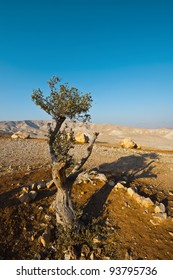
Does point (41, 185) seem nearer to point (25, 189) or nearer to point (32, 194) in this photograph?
point (25, 189)

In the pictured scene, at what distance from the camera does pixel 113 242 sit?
7.17 metres

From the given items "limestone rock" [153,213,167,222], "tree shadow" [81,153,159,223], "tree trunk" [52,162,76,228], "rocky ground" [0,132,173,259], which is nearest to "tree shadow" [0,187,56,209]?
"rocky ground" [0,132,173,259]

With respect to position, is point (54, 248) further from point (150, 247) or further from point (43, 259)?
point (150, 247)

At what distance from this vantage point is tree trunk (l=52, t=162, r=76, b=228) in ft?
24.4

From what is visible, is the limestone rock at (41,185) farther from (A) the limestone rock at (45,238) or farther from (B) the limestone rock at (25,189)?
(A) the limestone rock at (45,238)

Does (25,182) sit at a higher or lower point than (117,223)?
higher

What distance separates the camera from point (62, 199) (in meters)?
7.95

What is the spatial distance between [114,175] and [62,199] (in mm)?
7028

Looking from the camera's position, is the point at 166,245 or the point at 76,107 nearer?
the point at 166,245

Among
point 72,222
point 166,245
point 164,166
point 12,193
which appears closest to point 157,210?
point 166,245

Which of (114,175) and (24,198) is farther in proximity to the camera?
(114,175)

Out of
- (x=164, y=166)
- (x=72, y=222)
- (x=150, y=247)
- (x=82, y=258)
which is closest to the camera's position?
(x=82, y=258)

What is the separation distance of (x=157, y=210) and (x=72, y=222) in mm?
4226

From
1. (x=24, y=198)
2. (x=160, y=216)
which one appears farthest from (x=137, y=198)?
(x=24, y=198)
